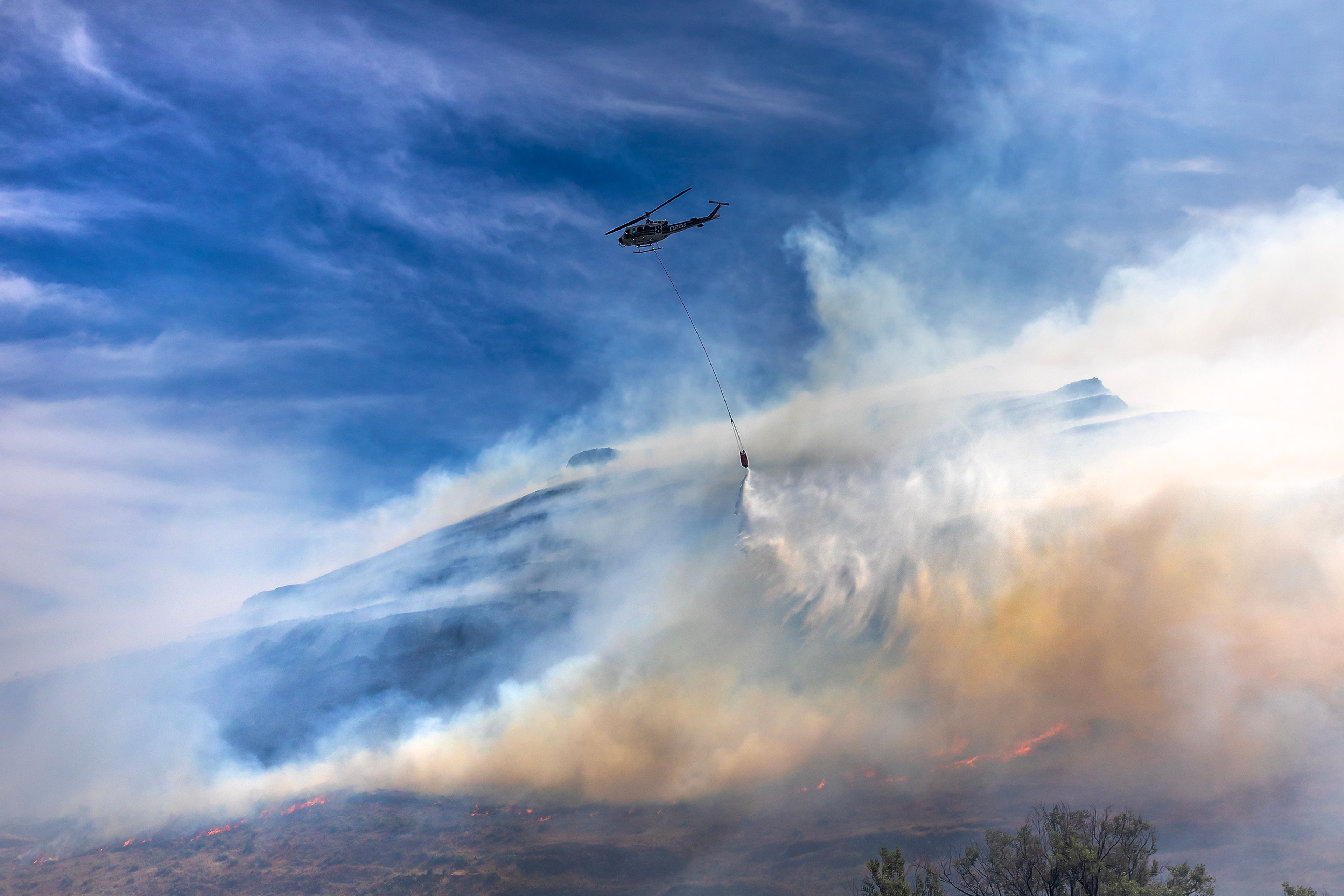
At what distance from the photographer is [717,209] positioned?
379 feet

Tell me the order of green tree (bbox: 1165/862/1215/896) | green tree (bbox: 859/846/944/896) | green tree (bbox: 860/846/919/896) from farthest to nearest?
green tree (bbox: 859/846/944/896) → green tree (bbox: 860/846/919/896) → green tree (bbox: 1165/862/1215/896)

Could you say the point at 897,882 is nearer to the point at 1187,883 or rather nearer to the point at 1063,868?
the point at 1063,868

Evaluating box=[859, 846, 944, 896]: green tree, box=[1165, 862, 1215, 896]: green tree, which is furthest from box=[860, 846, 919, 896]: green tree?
box=[1165, 862, 1215, 896]: green tree

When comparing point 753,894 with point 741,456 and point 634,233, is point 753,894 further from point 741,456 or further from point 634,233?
point 634,233

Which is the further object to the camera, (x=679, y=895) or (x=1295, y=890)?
(x=679, y=895)

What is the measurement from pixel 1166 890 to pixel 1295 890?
12.8 m

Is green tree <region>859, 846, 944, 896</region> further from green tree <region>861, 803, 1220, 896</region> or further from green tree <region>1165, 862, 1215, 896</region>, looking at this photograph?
green tree <region>1165, 862, 1215, 896</region>

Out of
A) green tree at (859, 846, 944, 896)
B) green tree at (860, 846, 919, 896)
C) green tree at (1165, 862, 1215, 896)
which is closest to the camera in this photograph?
green tree at (1165, 862, 1215, 896)

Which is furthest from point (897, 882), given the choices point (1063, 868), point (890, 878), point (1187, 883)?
point (1187, 883)

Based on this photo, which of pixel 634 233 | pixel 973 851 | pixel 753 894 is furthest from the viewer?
pixel 753 894

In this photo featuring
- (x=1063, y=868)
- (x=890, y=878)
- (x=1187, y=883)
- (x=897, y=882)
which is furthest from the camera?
(x=1063, y=868)

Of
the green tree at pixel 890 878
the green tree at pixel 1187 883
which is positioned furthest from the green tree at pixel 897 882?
the green tree at pixel 1187 883

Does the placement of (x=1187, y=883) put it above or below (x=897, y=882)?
below

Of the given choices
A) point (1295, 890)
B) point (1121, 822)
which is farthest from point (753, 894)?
point (1295, 890)
